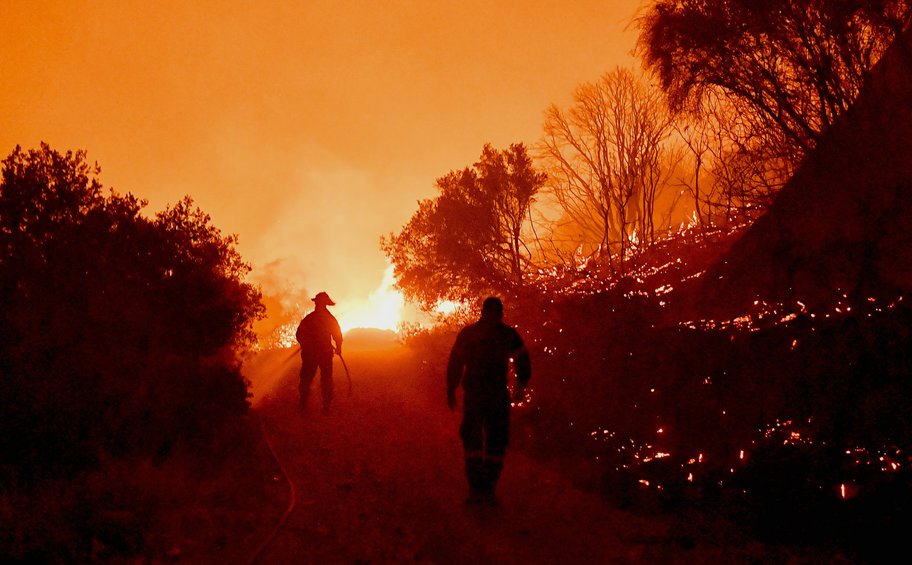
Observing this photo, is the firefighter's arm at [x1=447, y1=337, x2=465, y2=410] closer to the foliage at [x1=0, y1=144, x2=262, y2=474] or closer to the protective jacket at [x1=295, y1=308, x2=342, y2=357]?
the foliage at [x1=0, y1=144, x2=262, y2=474]

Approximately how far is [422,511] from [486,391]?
4.41ft

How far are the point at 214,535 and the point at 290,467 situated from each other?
221cm

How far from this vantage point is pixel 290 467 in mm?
7117

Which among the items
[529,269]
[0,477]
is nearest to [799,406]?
[0,477]

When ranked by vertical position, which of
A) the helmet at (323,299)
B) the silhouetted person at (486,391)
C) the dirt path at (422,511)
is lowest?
the dirt path at (422,511)

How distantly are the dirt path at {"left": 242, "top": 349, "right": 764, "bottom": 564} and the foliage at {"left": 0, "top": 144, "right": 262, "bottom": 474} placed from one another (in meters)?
1.61

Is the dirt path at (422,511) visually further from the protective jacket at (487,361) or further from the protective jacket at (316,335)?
the protective jacket at (316,335)

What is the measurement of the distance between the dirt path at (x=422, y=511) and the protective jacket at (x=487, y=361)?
1.11m

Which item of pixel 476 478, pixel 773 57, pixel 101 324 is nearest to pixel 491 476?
pixel 476 478

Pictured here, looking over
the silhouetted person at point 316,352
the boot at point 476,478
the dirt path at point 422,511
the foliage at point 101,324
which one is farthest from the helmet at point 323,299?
the boot at point 476,478

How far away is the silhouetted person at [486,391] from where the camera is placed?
18.6ft

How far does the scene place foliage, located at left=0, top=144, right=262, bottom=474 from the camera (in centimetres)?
544

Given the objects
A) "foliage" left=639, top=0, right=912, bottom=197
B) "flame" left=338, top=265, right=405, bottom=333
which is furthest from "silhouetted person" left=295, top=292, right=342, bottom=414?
"flame" left=338, top=265, right=405, bottom=333

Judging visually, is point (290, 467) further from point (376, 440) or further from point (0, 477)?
point (0, 477)
